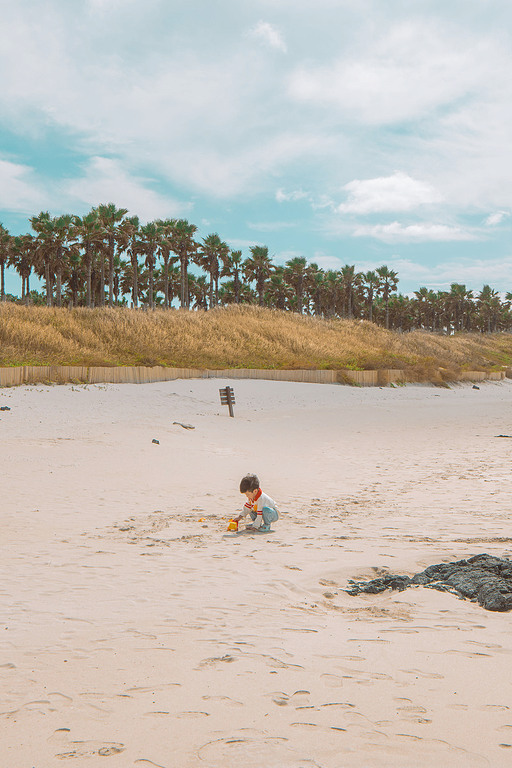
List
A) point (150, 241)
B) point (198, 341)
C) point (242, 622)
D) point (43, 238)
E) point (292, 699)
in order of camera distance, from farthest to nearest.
A: 1. point (150, 241)
2. point (43, 238)
3. point (198, 341)
4. point (242, 622)
5. point (292, 699)

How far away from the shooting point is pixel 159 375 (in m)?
32.9

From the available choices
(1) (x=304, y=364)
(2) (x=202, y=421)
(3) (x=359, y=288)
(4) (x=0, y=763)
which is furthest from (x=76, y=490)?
(3) (x=359, y=288)

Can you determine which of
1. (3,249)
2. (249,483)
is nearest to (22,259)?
(3,249)

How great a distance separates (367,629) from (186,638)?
1.54 metres

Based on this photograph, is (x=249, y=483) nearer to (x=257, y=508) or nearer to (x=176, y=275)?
(x=257, y=508)

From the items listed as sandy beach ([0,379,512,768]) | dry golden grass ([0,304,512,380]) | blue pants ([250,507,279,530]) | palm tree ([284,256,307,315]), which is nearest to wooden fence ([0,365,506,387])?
dry golden grass ([0,304,512,380])

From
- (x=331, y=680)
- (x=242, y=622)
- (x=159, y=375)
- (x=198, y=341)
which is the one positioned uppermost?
(x=198, y=341)

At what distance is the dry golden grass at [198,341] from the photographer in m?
38.0

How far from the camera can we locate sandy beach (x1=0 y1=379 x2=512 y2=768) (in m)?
3.18

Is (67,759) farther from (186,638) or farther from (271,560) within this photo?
(271,560)

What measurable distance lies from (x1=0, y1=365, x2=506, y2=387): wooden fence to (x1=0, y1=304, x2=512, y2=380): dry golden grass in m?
3.76

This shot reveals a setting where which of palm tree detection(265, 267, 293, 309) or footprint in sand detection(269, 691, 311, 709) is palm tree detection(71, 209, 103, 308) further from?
footprint in sand detection(269, 691, 311, 709)

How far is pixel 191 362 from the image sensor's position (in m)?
42.9

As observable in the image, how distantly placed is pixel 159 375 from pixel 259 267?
4909 cm
